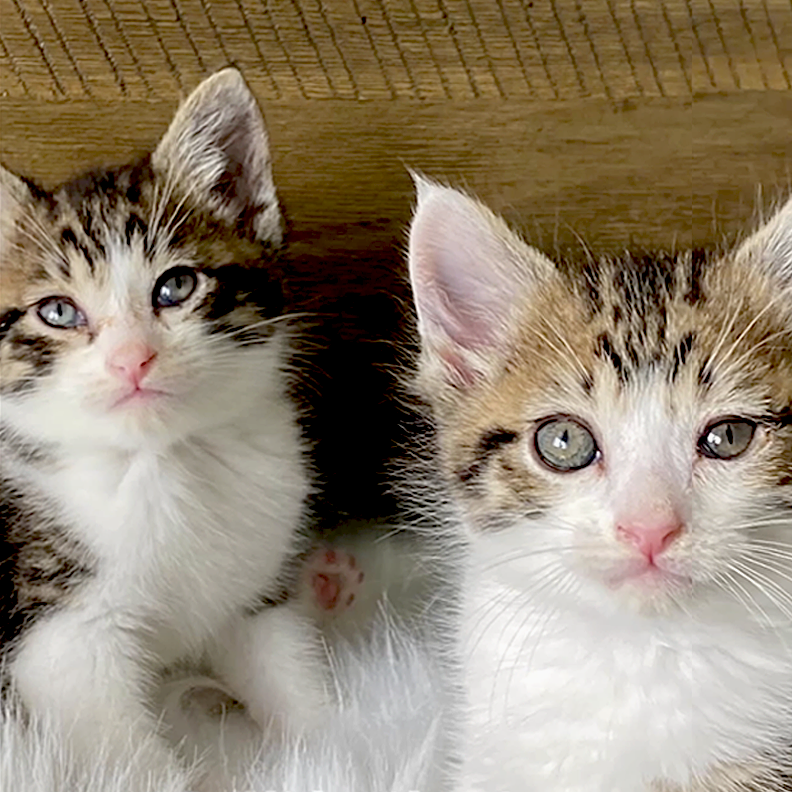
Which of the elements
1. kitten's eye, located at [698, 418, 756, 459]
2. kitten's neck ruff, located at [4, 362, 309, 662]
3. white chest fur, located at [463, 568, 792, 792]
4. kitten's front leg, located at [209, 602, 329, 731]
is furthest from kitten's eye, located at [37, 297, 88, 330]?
kitten's eye, located at [698, 418, 756, 459]

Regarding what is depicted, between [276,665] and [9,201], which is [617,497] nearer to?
[276,665]

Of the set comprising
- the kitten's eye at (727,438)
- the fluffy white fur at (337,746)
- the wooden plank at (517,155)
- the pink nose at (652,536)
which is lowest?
the fluffy white fur at (337,746)

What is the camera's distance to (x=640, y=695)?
39.5 inches

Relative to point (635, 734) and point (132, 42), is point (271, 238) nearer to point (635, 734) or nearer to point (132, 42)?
point (132, 42)

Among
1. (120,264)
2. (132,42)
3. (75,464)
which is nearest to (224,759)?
(75,464)

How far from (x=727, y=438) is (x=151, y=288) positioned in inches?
23.2

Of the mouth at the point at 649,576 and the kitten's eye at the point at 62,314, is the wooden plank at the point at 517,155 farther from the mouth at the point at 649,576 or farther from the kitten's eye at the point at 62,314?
the mouth at the point at 649,576

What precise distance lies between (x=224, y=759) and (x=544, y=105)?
83cm

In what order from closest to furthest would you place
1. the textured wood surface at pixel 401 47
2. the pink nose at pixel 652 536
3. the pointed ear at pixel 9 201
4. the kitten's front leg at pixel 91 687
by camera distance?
1. the pink nose at pixel 652 536
2. the kitten's front leg at pixel 91 687
3. the pointed ear at pixel 9 201
4. the textured wood surface at pixel 401 47

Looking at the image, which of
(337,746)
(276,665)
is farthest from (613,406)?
(276,665)

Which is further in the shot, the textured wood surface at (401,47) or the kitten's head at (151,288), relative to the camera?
the textured wood surface at (401,47)

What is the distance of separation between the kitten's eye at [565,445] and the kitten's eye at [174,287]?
0.43m

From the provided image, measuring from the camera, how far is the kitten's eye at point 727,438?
0.94m

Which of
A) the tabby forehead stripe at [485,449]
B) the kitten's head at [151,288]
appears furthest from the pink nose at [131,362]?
the tabby forehead stripe at [485,449]
